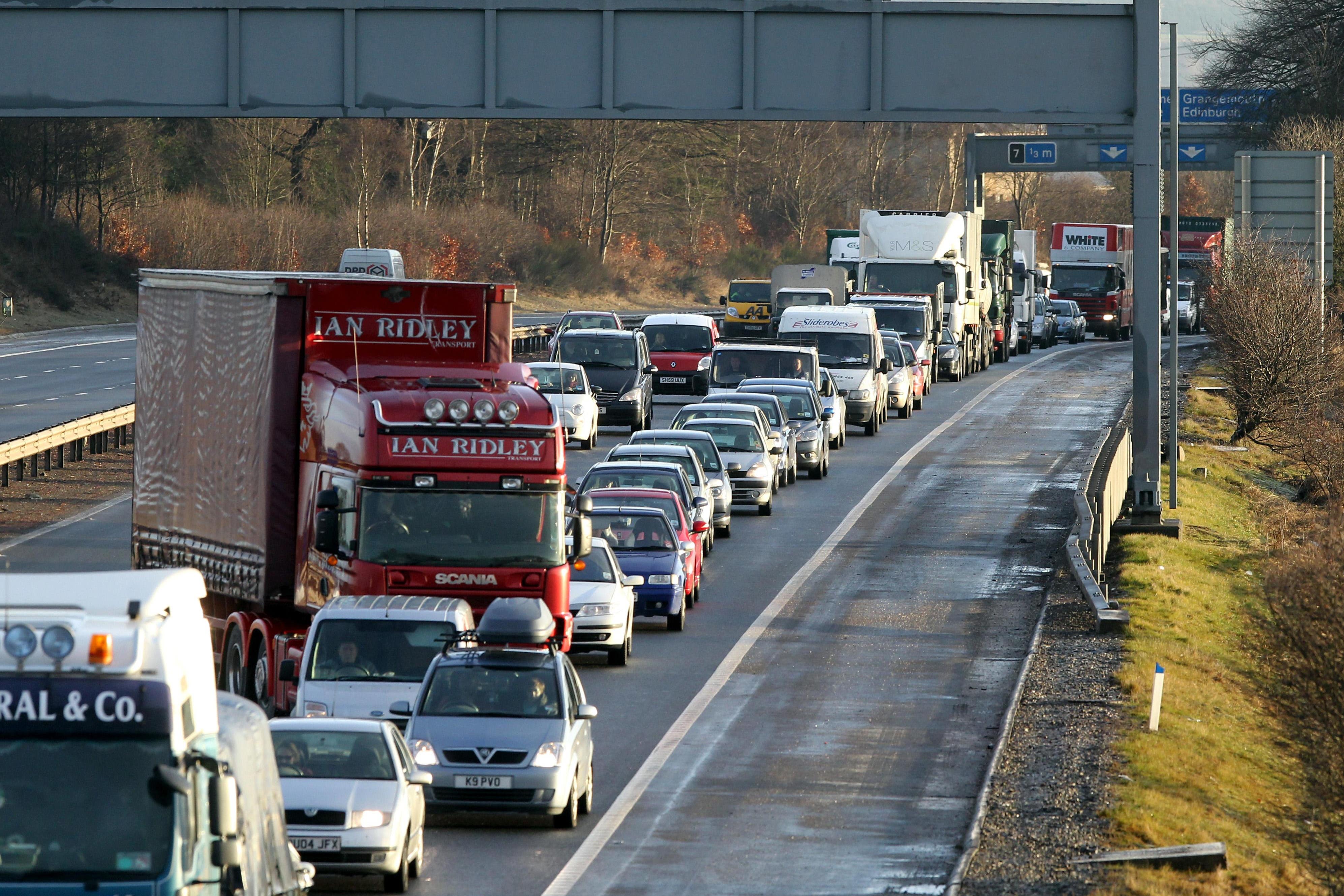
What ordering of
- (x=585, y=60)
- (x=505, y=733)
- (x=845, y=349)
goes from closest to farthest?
(x=505, y=733), (x=585, y=60), (x=845, y=349)

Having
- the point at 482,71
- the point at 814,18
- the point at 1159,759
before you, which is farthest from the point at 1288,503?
the point at 1159,759

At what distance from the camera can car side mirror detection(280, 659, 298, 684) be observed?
57.1 feet

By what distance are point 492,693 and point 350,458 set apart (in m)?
4.02

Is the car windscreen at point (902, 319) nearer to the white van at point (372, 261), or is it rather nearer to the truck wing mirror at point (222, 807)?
the white van at point (372, 261)

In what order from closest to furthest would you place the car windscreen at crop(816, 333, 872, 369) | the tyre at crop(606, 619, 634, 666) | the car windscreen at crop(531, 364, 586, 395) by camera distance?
the tyre at crop(606, 619, 634, 666) < the car windscreen at crop(531, 364, 586, 395) < the car windscreen at crop(816, 333, 872, 369)

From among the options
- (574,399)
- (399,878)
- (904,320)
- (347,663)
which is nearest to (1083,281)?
(904,320)

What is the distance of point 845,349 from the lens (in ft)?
152

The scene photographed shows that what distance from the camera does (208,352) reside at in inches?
815

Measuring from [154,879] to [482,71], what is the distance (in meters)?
23.1

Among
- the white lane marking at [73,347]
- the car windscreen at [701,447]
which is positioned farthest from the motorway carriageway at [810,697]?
the white lane marking at [73,347]

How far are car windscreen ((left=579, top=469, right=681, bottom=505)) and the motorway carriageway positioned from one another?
1.44 meters

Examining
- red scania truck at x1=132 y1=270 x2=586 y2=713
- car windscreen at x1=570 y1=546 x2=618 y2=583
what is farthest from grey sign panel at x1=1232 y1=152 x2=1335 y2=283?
red scania truck at x1=132 y1=270 x2=586 y2=713

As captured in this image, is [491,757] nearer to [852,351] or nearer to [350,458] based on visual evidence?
[350,458]

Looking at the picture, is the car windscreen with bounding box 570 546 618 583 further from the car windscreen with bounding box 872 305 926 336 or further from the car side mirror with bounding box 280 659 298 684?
the car windscreen with bounding box 872 305 926 336
